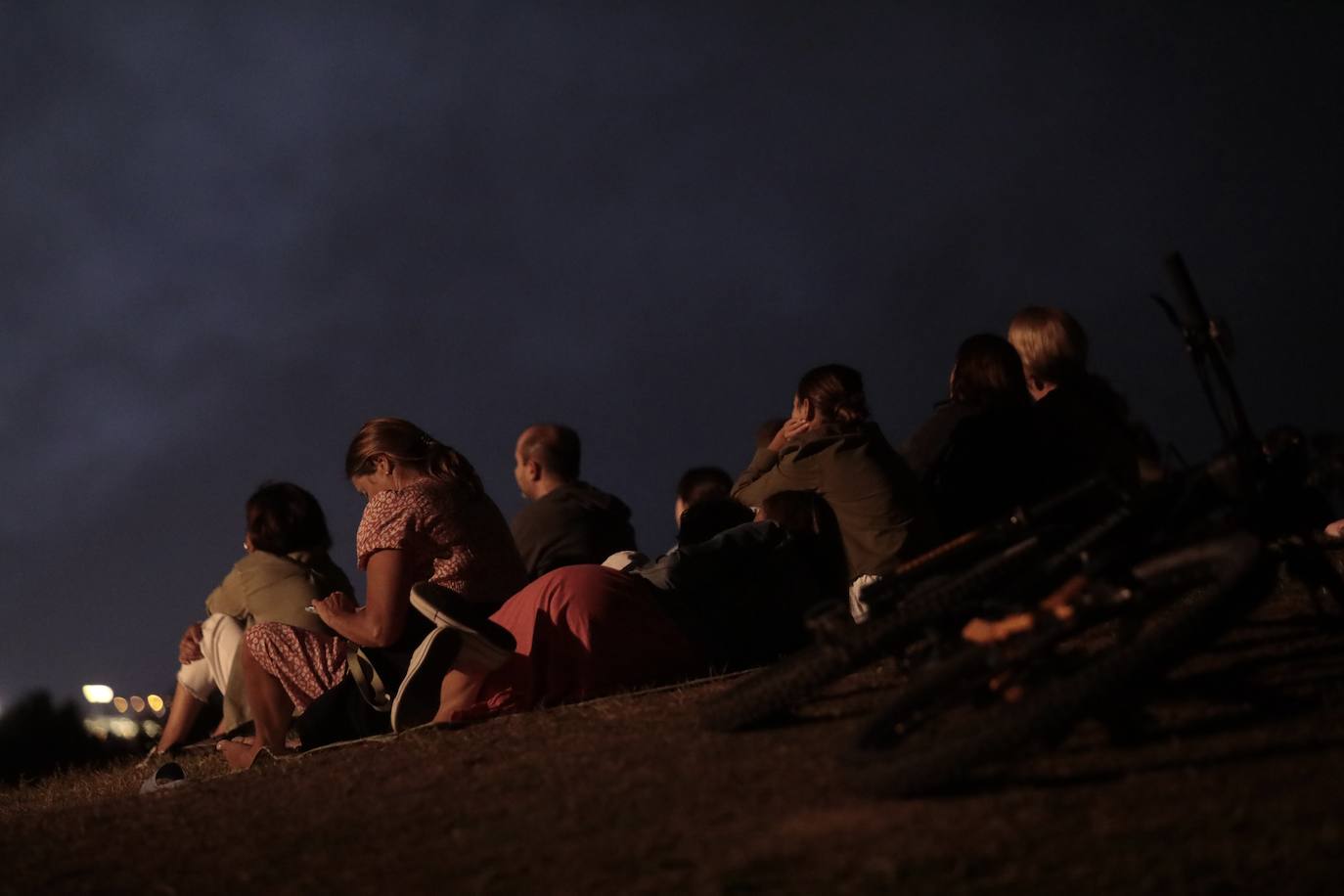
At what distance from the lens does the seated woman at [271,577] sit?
22.9 ft

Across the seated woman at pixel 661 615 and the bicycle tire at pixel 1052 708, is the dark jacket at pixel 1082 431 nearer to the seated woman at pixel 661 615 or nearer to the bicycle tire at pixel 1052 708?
the seated woman at pixel 661 615

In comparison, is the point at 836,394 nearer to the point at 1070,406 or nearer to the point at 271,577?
the point at 1070,406

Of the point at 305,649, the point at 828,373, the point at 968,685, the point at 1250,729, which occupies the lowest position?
the point at 1250,729

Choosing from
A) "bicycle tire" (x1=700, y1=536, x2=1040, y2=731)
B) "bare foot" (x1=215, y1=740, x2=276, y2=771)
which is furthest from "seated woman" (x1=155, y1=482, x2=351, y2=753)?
"bicycle tire" (x1=700, y1=536, x2=1040, y2=731)

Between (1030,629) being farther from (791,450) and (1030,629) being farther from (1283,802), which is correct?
(791,450)

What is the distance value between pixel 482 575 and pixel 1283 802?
383 cm

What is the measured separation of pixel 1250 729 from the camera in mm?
3455

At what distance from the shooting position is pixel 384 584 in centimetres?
564

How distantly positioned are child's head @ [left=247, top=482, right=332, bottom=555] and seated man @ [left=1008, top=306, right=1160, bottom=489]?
11.4 ft

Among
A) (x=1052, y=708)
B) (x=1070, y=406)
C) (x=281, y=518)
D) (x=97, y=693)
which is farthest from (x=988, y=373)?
(x=97, y=693)

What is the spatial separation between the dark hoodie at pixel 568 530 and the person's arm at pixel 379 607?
1809 millimetres

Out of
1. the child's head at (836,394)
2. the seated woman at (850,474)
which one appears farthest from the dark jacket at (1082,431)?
the child's head at (836,394)

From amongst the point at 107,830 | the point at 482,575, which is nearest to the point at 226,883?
the point at 107,830

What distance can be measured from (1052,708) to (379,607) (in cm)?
331
